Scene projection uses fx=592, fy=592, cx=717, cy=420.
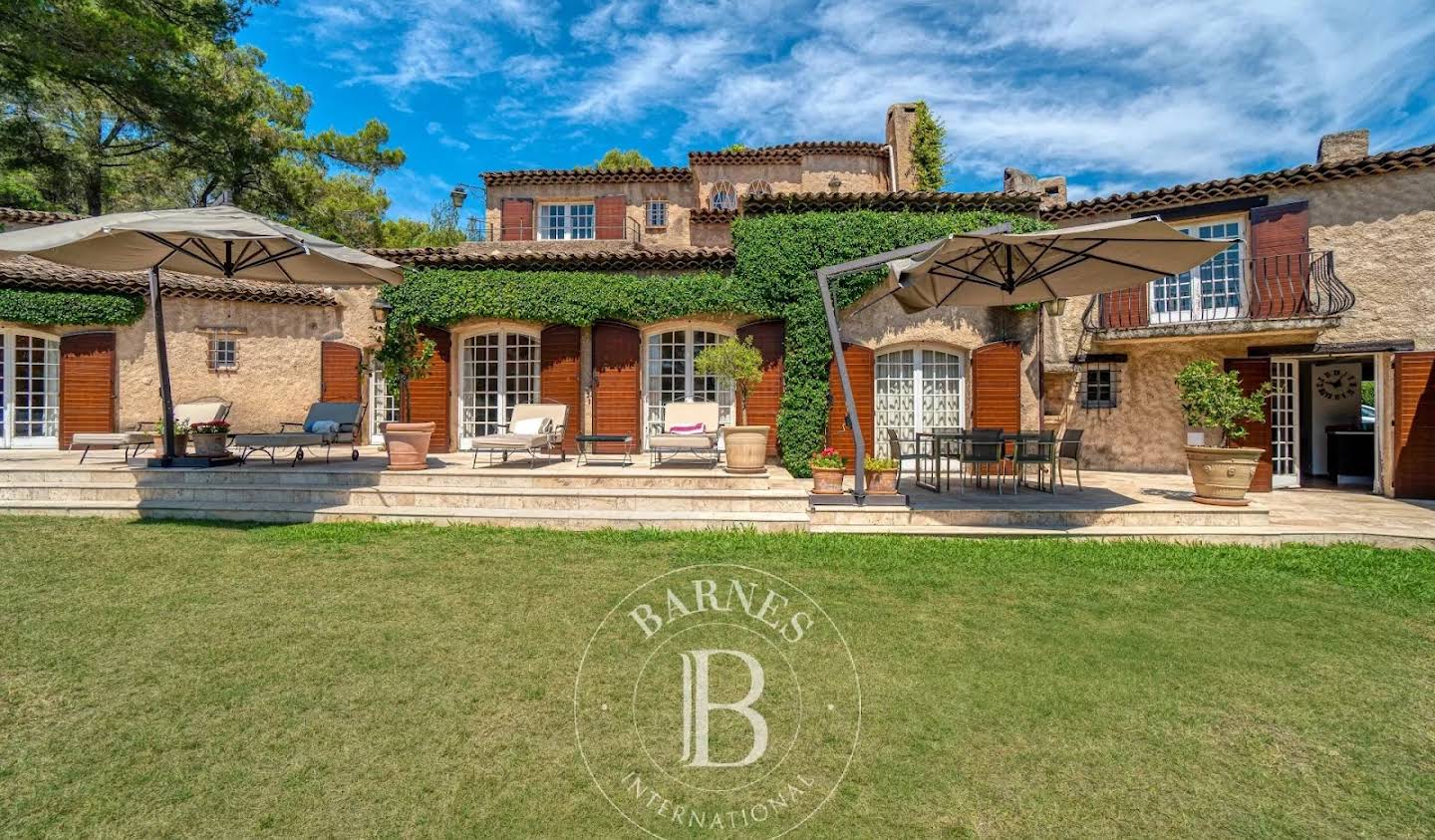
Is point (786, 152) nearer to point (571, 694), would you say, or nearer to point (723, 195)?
point (723, 195)

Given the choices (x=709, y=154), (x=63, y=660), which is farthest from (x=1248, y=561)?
(x=709, y=154)

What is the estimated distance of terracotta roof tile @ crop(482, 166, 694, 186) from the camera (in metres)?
17.4

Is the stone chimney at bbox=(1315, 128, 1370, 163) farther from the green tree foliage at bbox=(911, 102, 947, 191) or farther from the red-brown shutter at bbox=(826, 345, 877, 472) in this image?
the green tree foliage at bbox=(911, 102, 947, 191)

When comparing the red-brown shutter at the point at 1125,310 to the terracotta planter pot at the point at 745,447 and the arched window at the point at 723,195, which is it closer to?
the terracotta planter pot at the point at 745,447

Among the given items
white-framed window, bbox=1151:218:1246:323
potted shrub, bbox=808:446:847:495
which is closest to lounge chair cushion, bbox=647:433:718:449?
potted shrub, bbox=808:446:847:495

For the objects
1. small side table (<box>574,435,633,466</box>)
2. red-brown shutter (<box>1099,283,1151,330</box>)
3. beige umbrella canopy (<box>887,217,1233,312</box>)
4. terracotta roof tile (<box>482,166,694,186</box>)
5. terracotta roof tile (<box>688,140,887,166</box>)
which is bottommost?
small side table (<box>574,435,633,466</box>)

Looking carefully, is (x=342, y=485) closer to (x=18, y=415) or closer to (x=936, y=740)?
(x=936, y=740)

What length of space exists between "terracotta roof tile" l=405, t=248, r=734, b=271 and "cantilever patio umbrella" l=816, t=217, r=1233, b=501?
3.83 m

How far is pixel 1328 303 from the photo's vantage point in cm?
951

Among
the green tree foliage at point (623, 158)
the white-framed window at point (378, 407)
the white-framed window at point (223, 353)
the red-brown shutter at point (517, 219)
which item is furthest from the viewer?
the green tree foliage at point (623, 158)

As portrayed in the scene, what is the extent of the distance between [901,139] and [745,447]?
43.7 feet

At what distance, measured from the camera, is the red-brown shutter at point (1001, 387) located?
32.6 feet

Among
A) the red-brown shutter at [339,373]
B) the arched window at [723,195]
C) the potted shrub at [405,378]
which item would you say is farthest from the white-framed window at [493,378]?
the arched window at [723,195]

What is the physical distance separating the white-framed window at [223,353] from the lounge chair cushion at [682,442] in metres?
9.77
